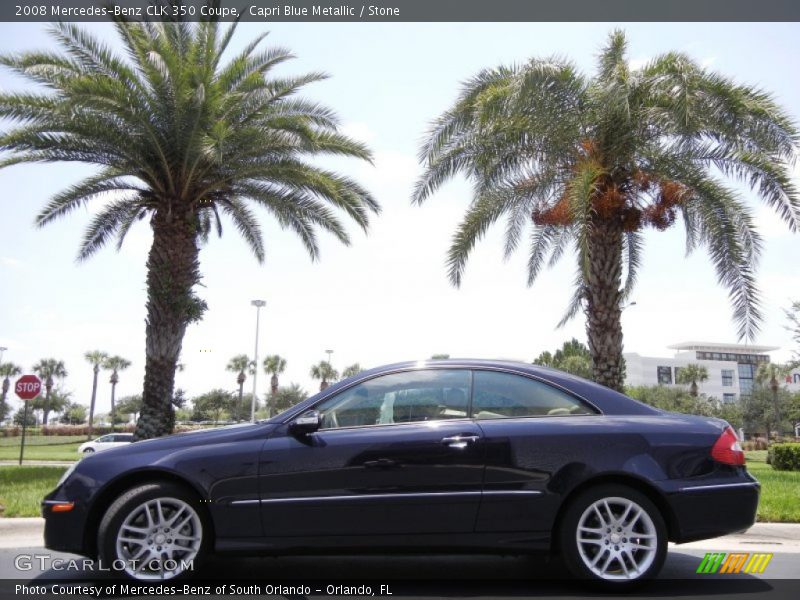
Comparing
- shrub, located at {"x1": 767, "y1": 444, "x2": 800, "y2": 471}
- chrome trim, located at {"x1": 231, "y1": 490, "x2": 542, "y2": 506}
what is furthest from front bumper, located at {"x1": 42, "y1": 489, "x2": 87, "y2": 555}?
shrub, located at {"x1": 767, "y1": 444, "x2": 800, "y2": 471}

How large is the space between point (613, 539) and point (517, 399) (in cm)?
106

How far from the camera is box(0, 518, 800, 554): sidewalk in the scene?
623 centimetres

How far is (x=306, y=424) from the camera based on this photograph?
449 cm

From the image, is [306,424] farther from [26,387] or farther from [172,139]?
[26,387]

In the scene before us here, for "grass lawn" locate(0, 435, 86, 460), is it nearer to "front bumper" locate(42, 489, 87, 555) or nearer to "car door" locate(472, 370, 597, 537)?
"front bumper" locate(42, 489, 87, 555)

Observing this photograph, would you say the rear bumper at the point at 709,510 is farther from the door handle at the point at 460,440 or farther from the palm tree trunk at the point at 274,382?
the palm tree trunk at the point at 274,382

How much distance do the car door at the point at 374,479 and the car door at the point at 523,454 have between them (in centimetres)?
10

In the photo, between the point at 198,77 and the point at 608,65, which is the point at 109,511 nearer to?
the point at 198,77

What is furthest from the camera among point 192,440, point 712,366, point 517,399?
point 712,366

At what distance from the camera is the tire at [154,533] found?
14.1 ft

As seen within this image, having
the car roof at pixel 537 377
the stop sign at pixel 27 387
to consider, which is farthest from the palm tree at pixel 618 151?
the stop sign at pixel 27 387

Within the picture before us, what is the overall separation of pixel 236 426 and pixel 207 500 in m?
0.59

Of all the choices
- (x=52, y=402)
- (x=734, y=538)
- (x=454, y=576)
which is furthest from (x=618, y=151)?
(x=52, y=402)

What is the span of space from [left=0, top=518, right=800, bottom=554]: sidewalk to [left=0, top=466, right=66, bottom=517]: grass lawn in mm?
541
